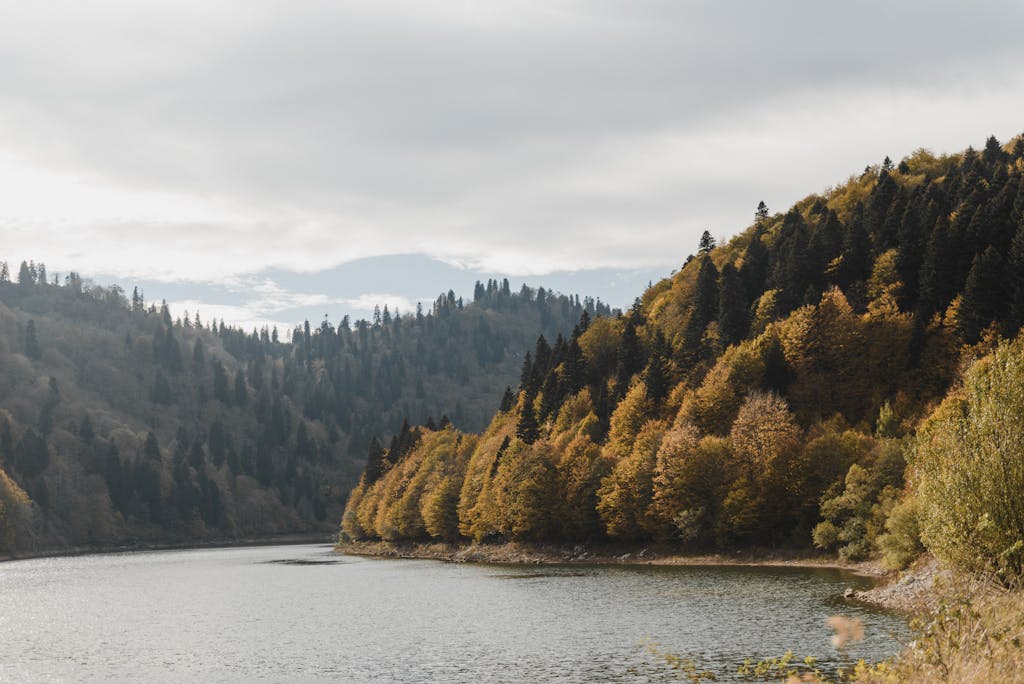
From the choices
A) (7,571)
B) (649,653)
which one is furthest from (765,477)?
(7,571)

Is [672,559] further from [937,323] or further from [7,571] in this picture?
[7,571]

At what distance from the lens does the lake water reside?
5562 centimetres

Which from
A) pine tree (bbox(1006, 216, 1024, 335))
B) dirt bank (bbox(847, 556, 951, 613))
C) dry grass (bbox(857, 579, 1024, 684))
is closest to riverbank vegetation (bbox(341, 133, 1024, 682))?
pine tree (bbox(1006, 216, 1024, 335))

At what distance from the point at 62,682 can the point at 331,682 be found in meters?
17.7

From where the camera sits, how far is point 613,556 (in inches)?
5182

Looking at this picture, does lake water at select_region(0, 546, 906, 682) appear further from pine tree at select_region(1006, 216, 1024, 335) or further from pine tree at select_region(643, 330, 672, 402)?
pine tree at select_region(1006, 216, 1024, 335)

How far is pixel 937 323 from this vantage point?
421 feet

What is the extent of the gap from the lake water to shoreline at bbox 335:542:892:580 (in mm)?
5209

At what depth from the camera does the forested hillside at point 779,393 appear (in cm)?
11625

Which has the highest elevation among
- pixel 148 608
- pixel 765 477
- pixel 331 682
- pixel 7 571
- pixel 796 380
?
pixel 796 380

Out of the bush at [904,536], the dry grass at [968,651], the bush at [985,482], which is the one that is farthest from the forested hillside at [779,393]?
the dry grass at [968,651]

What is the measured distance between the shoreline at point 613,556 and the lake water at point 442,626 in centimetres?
521

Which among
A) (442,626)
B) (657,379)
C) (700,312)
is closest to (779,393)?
(657,379)

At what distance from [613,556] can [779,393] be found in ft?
110
